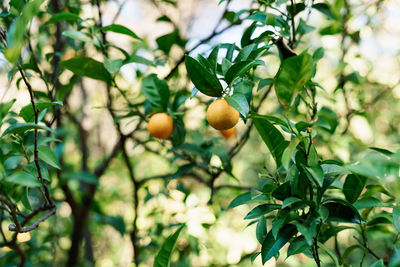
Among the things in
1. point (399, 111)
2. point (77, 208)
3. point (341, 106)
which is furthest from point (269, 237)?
Answer: point (399, 111)

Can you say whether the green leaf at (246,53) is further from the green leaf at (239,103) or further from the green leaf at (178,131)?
the green leaf at (178,131)

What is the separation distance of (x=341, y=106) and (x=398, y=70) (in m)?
0.31

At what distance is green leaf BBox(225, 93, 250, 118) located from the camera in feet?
1.73

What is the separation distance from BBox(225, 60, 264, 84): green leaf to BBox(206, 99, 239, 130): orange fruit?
0.15 feet

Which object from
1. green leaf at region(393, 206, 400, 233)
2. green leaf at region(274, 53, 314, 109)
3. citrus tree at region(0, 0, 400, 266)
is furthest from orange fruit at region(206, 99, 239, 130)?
green leaf at region(393, 206, 400, 233)

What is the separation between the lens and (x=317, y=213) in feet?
1.80

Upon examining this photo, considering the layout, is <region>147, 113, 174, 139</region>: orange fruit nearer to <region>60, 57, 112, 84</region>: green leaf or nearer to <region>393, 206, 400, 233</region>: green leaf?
<region>60, 57, 112, 84</region>: green leaf

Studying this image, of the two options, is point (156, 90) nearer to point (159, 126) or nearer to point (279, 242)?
point (159, 126)

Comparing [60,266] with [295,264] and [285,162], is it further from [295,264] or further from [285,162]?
[285,162]

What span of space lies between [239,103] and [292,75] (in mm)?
100

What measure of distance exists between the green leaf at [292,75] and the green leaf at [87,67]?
47cm

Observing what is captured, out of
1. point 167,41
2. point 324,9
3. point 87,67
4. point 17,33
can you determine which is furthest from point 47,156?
point 324,9

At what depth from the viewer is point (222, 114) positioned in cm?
61

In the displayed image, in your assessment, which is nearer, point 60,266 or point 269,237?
point 269,237
